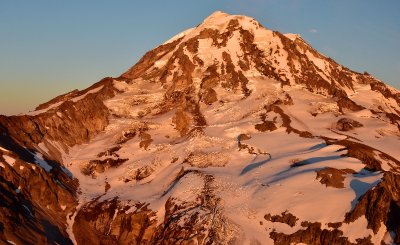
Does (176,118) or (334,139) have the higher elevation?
(176,118)

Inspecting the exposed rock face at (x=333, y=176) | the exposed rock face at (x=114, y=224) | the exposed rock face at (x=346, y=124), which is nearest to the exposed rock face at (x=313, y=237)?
the exposed rock face at (x=333, y=176)

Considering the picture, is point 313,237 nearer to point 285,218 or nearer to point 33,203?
point 285,218

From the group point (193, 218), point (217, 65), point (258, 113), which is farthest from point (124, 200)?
point (217, 65)

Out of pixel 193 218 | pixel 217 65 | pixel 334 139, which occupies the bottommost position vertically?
pixel 334 139

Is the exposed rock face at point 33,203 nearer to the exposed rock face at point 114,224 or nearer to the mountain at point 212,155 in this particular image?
the mountain at point 212,155

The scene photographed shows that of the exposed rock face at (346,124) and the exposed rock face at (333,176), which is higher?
the exposed rock face at (333,176)

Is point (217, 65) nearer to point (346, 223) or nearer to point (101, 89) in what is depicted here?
point (101, 89)

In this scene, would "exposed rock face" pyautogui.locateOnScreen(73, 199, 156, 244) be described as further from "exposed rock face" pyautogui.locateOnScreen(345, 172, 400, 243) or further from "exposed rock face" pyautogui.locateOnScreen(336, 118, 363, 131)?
"exposed rock face" pyautogui.locateOnScreen(336, 118, 363, 131)

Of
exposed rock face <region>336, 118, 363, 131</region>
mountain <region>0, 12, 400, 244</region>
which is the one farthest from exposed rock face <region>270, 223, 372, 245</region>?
exposed rock face <region>336, 118, 363, 131</region>
